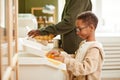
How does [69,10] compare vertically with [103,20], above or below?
above

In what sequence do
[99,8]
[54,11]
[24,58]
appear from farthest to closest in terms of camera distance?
1. [99,8]
2. [54,11]
3. [24,58]

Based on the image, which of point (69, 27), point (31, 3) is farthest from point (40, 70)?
point (31, 3)

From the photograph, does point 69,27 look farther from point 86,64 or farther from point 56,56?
point 86,64

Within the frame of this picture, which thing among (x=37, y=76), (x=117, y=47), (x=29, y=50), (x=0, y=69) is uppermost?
(x=0, y=69)

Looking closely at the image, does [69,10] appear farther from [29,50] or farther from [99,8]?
[99,8]

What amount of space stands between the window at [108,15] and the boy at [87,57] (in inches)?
100

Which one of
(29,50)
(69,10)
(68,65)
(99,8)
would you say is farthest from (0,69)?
(99,8)

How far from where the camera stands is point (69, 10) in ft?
6.58

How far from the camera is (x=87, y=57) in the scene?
1363 mm

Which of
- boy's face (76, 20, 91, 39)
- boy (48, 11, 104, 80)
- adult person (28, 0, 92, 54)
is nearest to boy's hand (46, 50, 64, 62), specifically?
boy (48, 11, 104, 80)

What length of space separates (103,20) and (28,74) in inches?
108

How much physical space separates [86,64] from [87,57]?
44 millimetres

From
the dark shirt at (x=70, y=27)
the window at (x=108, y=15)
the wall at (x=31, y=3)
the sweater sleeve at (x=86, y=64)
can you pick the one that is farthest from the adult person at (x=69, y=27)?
the window at (x=108, y=15)

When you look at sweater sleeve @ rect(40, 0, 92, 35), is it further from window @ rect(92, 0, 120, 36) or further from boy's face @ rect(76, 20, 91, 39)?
window @ rect(92, 0, 120, 36)
